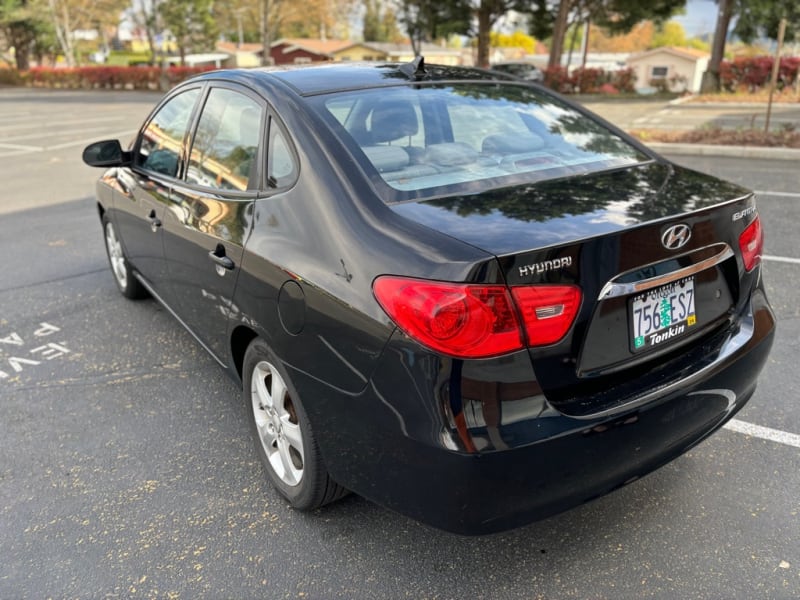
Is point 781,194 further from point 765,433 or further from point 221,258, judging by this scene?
point 221,258

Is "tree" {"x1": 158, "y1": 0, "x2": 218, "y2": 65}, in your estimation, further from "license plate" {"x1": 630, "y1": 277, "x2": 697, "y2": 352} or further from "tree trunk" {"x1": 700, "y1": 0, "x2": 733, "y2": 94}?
"license plate" {"x1": 630, "y1": 277, "x2": 697, "y2": 352}

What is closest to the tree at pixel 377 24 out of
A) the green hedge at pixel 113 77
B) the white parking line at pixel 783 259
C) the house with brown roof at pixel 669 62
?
the house with brown roof at pixel 669 62

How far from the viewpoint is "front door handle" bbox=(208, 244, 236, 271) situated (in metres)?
2.67

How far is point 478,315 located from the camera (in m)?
1.82

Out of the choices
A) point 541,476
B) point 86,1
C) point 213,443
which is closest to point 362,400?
point 541,476

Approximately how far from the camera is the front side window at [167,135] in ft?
11.4

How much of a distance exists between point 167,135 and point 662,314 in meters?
2.79

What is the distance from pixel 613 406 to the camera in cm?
201

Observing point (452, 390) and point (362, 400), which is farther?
point (362, 400)

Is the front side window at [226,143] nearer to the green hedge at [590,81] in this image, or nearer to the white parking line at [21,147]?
the white parking line at [21,147]

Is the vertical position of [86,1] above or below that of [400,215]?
above

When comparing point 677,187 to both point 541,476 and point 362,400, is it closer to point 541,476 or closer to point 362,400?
point 541,476

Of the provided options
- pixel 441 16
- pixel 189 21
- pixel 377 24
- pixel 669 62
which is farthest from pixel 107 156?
pixel 377 24

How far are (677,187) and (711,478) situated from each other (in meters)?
1.22
